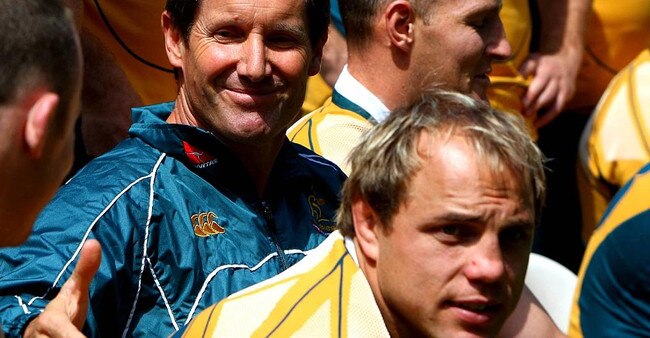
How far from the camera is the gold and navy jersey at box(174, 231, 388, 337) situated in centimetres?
287

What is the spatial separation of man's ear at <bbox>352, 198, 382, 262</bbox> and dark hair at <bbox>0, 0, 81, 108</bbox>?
0.85 m

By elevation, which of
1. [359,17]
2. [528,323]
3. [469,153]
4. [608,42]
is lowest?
[608,42]

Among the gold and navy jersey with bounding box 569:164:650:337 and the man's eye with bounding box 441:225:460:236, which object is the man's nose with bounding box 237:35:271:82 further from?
the gold and navy jersey with bounding box 569:164:650:337

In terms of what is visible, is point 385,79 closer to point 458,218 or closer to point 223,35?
point 223,35

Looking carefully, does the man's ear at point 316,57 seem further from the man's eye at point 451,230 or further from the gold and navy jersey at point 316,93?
the gold and navy jersey at point 316,93

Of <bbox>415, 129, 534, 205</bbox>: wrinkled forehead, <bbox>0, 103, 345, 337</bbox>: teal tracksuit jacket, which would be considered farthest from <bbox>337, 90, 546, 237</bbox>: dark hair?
<bbox>0, 103, 345, 337</bbox>: teal tracksuit jacket

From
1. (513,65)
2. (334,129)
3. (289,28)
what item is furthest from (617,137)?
(289,28)

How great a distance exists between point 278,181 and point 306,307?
3.21ft

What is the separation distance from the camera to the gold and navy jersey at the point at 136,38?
4656 millimetres

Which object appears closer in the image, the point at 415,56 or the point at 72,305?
the point at 72,305

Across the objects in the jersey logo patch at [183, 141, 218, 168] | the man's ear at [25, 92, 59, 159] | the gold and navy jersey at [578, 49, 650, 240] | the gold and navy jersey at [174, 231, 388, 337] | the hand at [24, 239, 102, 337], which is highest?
the man's ear at [25, 92, 59, 159]

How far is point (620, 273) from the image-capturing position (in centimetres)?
429

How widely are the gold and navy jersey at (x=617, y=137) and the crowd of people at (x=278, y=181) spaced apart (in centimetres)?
1

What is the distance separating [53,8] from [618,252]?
92.4 inches
